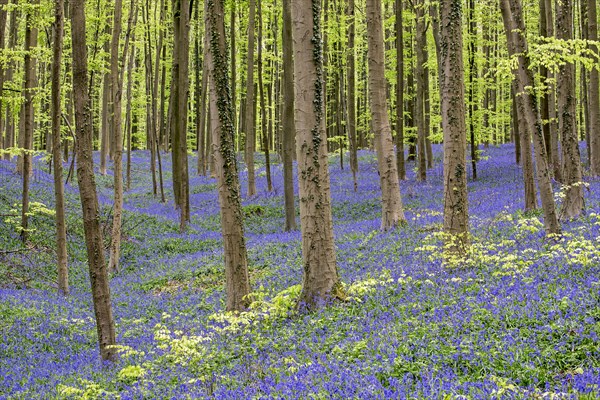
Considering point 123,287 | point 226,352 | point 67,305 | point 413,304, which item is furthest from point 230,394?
point 123,287

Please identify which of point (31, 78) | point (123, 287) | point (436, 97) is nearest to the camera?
point (123, 287)

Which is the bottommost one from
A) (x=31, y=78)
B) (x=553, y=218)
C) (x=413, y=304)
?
(x=413, y=304)

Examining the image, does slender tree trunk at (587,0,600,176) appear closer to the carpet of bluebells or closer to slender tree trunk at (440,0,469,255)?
the carpet of bluebells

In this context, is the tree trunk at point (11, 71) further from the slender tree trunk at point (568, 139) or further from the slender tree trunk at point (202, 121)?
the slender tree trunk at point (568, 139)

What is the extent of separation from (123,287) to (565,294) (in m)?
13.1

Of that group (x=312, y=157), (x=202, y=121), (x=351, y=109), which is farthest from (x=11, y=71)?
(x=312, y=157)

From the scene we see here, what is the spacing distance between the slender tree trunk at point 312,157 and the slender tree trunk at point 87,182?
3.44 metres

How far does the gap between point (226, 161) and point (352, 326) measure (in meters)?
3.83

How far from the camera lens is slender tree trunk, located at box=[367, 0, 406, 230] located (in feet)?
49.6

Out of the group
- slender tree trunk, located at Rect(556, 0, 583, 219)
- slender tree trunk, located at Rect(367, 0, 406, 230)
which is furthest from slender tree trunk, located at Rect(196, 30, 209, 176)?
slender tree trunk, located at Rect(556, 0, 583, 219)

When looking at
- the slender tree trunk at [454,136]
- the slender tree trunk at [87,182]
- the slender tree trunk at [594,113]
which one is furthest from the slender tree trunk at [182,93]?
the slender tree trunk at [594,113]

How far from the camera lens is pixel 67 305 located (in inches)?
505

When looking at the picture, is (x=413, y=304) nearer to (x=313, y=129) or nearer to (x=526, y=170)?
(x=313, y=129)

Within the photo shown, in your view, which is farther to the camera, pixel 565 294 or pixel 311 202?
pixel 311 202
